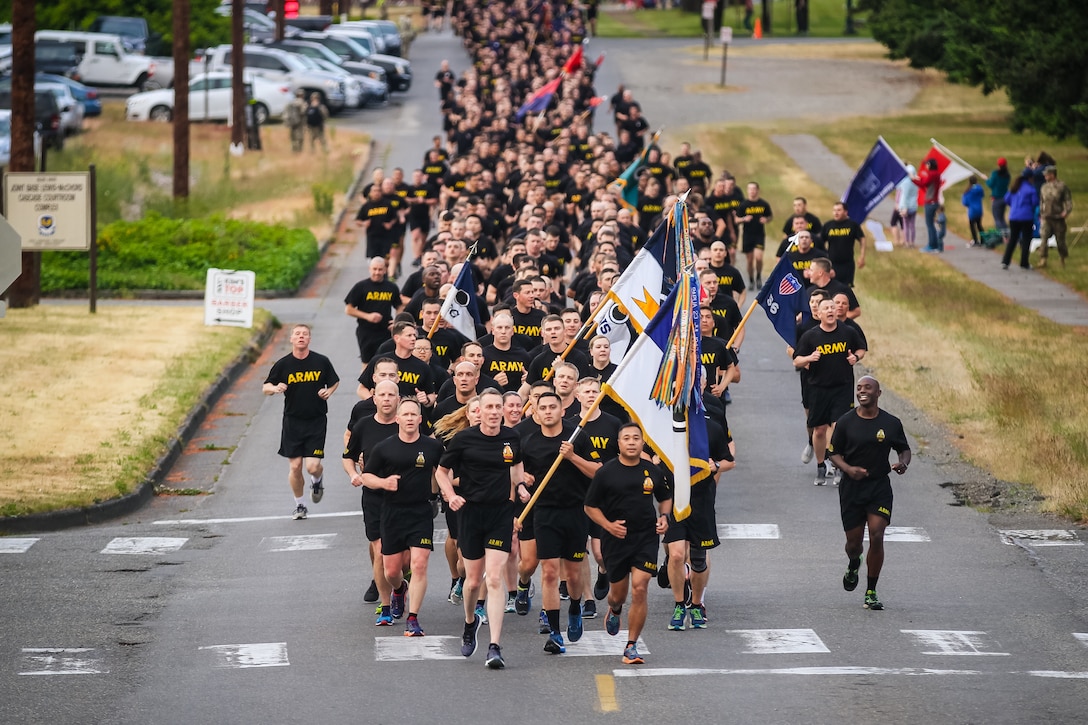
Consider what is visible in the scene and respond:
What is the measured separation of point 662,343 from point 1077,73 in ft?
85.6

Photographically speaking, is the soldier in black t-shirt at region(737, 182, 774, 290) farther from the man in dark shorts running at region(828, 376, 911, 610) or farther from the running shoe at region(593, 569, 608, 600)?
the running shoe at region(593, 569, 608, 600)

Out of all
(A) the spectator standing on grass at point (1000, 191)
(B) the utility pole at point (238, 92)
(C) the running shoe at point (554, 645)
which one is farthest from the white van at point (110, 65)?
(C) the running shoe at point (554, 645)

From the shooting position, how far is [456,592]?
13969mm

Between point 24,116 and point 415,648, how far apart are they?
19.2 m

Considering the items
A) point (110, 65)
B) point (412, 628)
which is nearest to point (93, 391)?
point (412, 628)

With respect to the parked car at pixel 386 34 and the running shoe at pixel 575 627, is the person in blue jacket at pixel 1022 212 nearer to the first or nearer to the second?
the running shoe at pixel 575 627

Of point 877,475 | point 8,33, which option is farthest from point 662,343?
point 8,33

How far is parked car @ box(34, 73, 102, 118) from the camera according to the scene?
50094 millimetres

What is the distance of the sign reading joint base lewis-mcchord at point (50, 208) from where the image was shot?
27.9 meters

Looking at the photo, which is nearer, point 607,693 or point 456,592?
point 607,693

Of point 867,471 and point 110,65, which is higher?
point 110,65

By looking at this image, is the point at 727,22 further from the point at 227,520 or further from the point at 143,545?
the point at 143,545

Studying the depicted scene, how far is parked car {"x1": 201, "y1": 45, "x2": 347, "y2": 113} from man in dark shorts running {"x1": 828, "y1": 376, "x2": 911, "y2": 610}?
4142cm

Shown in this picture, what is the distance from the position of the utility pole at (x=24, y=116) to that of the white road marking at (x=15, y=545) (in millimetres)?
12980
